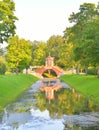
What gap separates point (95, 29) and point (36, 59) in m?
104

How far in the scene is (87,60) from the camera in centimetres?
6450

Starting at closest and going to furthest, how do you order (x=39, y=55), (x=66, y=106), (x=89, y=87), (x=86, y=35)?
(x=66, y=106) < (x=89, y=87) < (x=86, y=35) < (x=39, y=55)

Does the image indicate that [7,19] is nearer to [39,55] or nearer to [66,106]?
[66,106]

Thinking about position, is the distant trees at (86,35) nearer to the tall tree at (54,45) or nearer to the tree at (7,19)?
the tree at (7,19)

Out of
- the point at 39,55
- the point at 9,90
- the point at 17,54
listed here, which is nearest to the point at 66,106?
the point at 9,90

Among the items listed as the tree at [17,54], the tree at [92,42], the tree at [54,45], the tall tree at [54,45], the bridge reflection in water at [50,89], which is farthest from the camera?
the tall tree at [54,45]

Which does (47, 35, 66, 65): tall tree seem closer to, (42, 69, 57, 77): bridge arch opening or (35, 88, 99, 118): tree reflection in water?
(42, 69, 57, 77): bridge arch opening

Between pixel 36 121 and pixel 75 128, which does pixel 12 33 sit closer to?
pixel 36 121

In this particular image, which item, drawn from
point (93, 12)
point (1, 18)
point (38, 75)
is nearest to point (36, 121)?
point (1, 18)

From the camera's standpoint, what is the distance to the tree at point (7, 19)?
40.6 metres

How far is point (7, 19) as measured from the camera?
41.1 meters

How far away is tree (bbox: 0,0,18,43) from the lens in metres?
40.6

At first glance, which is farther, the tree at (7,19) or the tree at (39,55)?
the tree at (39,55)

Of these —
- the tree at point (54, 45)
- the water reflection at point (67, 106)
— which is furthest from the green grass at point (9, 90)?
the tree at point (54, 45)
